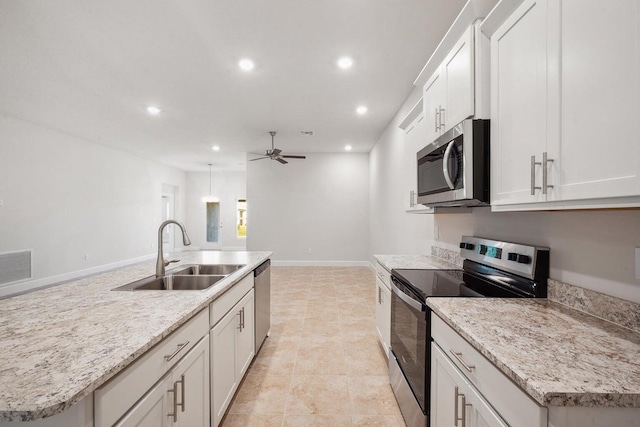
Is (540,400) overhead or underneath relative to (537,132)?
underneath

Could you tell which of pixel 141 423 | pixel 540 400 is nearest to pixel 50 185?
pixel 141 423

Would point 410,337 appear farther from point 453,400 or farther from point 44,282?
point 44,282

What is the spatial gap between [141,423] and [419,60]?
3.47 meters

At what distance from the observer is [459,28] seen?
159 centimetres

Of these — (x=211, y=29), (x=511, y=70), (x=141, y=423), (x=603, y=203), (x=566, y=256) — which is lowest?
(x=141, y=423)

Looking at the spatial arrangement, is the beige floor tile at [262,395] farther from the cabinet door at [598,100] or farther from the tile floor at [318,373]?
the cabinet door at [598,100]

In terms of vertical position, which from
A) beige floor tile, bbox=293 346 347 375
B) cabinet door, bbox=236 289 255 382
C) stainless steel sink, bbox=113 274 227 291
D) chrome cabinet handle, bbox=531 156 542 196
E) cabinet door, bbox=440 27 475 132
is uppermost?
cabinet door, bbox=440 27 475 132

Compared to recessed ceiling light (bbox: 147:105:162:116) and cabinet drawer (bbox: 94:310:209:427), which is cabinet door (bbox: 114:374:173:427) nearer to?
cabinet drawer (bbox: 94:310:209:427)

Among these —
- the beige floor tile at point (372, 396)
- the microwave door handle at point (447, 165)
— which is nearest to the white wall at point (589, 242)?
the microwave door handle at point (447, 165)

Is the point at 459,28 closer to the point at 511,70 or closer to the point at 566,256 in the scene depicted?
the point at 511,70

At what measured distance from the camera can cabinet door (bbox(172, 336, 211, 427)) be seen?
119 cm

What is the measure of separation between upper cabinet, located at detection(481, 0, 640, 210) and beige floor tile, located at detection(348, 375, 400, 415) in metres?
1.54

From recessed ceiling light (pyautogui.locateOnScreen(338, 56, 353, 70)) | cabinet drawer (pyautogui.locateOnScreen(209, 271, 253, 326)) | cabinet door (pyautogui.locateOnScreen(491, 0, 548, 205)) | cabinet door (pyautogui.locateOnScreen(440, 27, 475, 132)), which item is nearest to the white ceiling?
recessed ceiling light (pyautogui.locateOnScreen(338, 56, 353, 70))

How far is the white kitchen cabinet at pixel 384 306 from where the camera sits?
2246 mm
